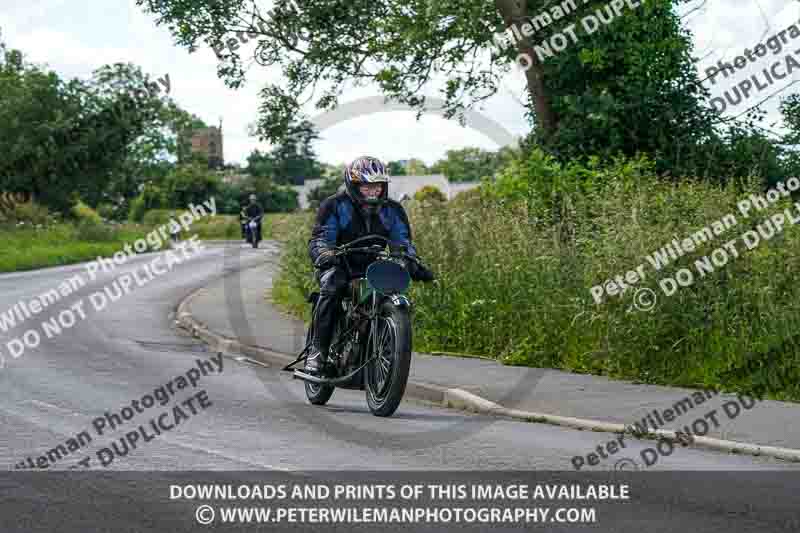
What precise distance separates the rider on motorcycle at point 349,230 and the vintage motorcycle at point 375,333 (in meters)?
0.09

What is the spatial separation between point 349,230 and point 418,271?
753 millimetres

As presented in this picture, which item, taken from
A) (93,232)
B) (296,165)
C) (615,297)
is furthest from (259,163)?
(615,297)

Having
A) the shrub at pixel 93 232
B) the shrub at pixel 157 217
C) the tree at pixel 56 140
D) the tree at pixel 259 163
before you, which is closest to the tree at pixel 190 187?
the shrub at pixel 157 217

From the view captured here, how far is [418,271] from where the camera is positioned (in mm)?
10461

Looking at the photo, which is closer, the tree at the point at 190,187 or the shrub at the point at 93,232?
the shrub at the point at 93,232

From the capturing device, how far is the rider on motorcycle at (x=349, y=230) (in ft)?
34.1

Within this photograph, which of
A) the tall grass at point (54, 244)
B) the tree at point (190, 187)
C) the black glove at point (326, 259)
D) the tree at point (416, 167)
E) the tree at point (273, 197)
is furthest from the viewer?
the tree at point (416, 167)

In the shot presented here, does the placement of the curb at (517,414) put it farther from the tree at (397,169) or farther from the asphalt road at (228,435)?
the tree at (397,169)

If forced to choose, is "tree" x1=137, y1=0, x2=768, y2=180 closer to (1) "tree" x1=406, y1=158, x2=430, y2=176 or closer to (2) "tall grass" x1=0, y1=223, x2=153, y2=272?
(2) "tall grass" x1=0, y1=223, x2=153, y2=272

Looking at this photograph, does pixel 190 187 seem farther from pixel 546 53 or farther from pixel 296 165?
pixel 546 53

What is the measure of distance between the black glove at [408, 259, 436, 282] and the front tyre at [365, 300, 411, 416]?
595 mm

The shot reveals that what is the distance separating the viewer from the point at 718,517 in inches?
254

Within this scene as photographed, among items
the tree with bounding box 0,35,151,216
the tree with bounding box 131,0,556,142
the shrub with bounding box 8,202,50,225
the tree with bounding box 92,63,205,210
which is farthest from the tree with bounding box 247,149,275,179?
the tree with bounding box 131,0,556,142

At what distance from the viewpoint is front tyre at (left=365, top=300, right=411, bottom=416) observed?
9.56 metres
